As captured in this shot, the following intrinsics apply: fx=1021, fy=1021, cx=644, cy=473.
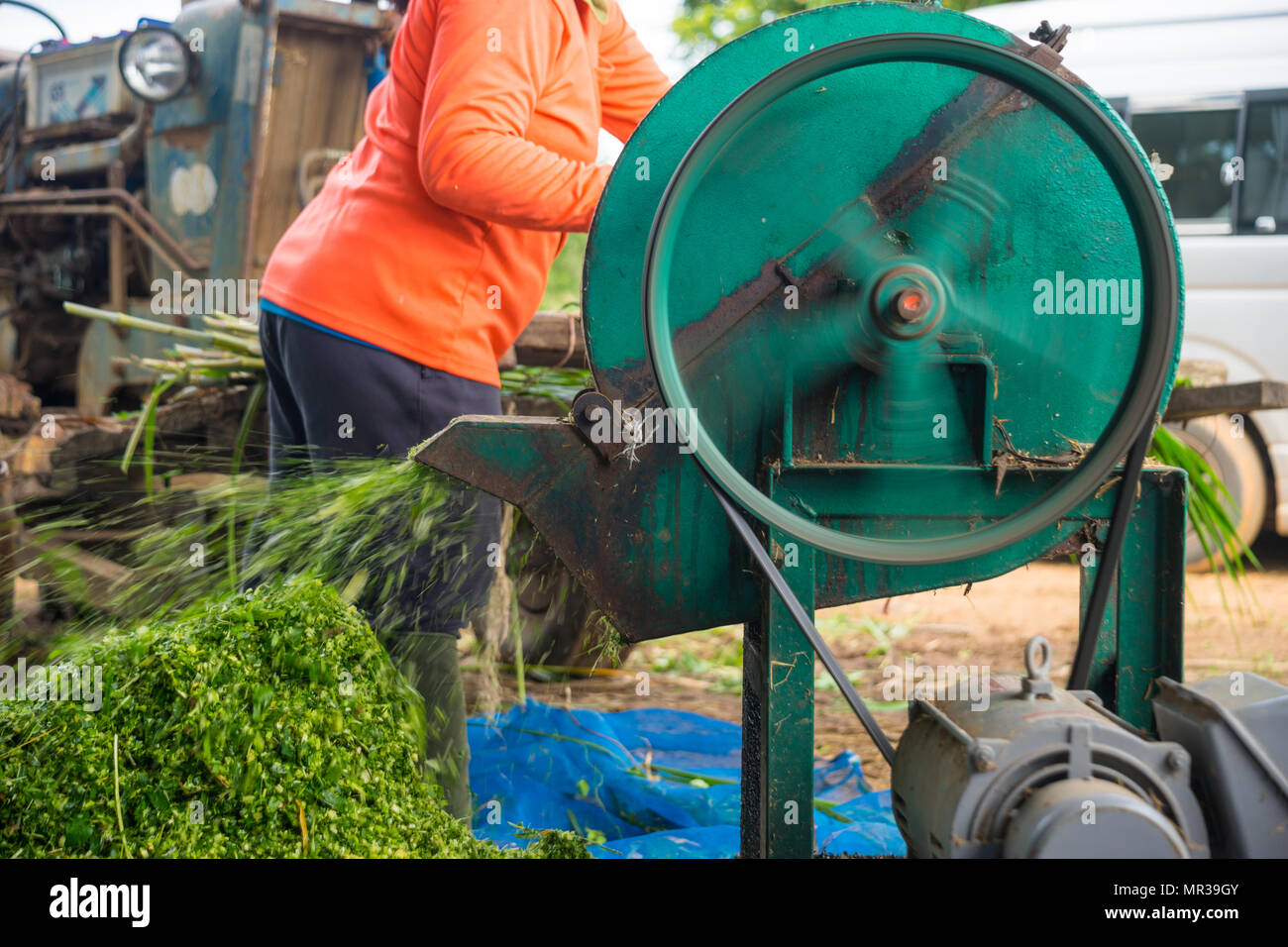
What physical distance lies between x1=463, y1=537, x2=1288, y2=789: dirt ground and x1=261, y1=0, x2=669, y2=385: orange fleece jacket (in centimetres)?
153

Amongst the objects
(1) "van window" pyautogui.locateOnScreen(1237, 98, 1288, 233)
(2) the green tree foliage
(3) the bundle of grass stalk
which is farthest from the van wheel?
(2) the green tree foliage

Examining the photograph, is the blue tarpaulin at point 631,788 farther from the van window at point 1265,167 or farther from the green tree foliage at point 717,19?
the green tree foliage at point 717,19

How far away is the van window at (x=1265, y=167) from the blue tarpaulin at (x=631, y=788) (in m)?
4.02

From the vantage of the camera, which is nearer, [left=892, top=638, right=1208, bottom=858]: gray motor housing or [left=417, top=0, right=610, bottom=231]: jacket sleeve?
[left=892, top=638, right=1208, bottom=858]: gray motor housing

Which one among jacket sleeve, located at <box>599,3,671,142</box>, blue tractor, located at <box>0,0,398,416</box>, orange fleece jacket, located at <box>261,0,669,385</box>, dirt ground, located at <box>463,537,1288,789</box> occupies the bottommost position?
dirt ground, located at <box>463,537,1288,789</box>

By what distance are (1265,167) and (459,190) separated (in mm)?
5018

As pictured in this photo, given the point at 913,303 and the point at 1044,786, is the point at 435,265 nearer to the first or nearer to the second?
the point at 913,303

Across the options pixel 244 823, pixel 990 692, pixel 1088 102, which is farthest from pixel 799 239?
pixel 244 823

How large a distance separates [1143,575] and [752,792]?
814 mm

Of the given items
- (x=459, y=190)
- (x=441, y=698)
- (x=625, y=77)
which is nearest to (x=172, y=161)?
(x=625, y=77)

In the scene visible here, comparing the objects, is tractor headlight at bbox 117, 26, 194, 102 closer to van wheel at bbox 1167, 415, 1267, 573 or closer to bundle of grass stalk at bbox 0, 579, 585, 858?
bundle of grass stalk at bbox 0, 579, 585, 858

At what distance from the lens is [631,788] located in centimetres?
275

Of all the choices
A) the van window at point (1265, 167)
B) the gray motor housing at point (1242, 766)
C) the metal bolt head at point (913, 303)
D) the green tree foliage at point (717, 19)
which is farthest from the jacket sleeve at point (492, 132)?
the green tree foliage at point (717, 19)

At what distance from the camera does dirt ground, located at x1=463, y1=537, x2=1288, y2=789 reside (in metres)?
3.73
